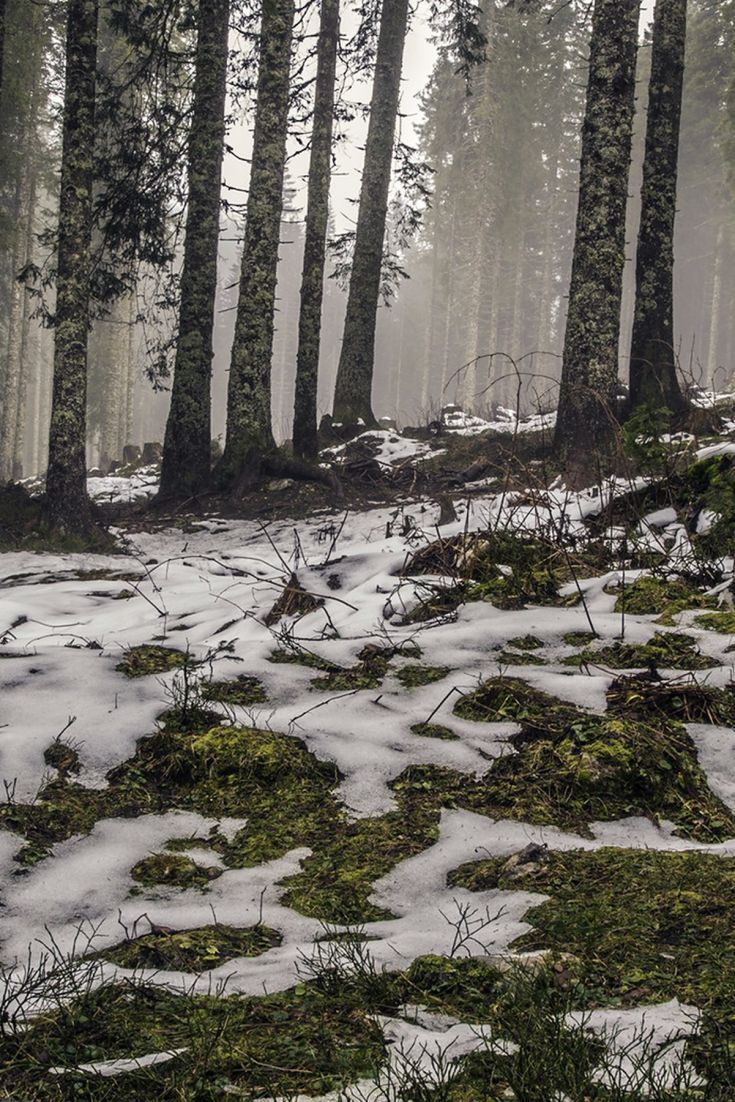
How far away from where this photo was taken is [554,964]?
5.76ft

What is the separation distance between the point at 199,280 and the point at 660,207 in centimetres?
531

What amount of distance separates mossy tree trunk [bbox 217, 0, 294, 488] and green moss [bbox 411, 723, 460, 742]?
720 centimetres

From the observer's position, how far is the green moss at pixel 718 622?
3.73 m

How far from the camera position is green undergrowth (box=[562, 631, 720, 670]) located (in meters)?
3.48

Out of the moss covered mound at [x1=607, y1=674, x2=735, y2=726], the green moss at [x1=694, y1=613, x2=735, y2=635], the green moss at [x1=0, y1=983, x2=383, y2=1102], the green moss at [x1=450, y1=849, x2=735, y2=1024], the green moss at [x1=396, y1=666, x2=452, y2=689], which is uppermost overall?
the green moss at [x1=694, y1=613, x2=735, y2=635]

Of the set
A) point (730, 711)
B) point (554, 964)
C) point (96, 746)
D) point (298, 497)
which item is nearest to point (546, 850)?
point (554, 964)

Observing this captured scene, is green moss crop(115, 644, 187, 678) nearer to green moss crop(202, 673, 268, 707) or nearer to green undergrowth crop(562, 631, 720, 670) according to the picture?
green moss crop(202, 673, 268, 707)

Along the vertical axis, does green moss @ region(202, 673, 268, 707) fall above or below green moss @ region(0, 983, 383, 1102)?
above

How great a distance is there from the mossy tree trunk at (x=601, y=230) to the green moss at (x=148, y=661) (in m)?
4.88

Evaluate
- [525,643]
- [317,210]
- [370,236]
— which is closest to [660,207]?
[317,210]

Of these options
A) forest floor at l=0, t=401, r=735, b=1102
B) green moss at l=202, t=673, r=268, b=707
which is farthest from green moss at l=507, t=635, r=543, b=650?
green moss at l=202, t=673, r=268, b=707

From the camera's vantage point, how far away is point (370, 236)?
13531 mm

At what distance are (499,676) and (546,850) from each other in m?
1.15

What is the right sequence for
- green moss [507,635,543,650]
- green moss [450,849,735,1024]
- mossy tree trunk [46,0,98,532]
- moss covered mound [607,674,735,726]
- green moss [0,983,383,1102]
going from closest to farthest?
green moss [0,983,383,1102] → green moss [450,849,735,1024] → moss covered mound [607,674,735,726] → green moss [507,635,543,650] → mossy tree trunk [46,0,98,532]
